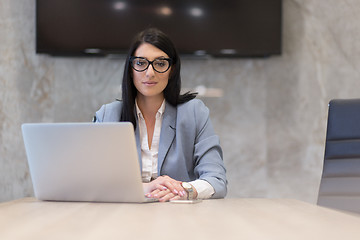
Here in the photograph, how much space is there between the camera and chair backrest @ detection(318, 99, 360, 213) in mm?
1930

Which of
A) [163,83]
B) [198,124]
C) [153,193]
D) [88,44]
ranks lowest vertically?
[153,193]

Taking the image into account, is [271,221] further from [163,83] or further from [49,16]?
[49,16]

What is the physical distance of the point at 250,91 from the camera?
3828 mm

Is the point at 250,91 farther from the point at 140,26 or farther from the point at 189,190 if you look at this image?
the point at 189,190

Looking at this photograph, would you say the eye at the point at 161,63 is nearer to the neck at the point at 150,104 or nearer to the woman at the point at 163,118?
the woman at the point at 163,118

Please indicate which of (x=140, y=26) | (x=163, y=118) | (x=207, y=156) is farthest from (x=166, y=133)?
(x=140, y=26)

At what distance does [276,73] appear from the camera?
382cm

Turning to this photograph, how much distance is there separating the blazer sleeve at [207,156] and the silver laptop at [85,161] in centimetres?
49

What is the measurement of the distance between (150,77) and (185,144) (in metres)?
0.36

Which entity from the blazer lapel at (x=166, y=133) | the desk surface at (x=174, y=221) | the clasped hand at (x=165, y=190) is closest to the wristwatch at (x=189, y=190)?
the clasped hand at (x=165, y=190)

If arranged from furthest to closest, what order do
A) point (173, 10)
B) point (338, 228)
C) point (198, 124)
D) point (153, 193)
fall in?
point (173, 10) < point (198, 124) < point (153, 193) < point (338, 228)

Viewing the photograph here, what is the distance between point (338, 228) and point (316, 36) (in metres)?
3.11

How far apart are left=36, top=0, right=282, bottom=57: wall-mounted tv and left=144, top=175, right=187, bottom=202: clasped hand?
2.08 m

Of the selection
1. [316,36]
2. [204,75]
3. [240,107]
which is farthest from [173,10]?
[316,36]
